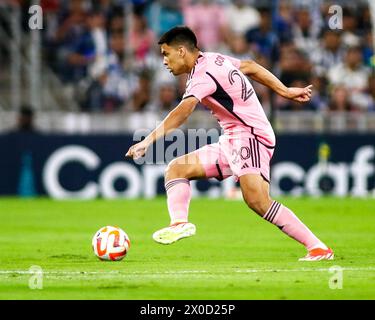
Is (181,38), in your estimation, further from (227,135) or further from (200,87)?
(227,135)

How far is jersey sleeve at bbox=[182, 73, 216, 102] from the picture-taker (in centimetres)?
1132

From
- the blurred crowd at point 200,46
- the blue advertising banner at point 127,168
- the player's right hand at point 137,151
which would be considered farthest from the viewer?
the blurred crowd at point 200,46

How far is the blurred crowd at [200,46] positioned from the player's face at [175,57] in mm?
12896

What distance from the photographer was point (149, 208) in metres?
21.1

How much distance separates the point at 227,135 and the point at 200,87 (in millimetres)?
775

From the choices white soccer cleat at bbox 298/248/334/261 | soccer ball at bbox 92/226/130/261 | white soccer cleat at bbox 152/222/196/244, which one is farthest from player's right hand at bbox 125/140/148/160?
white soccer cleat at bbox 298/248/334/261

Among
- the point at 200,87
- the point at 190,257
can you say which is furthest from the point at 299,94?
the point at 190,257

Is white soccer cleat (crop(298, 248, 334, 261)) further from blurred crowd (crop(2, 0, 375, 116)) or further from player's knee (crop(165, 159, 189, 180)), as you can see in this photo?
blurred crowd (crop(2, 0, 375, 116))

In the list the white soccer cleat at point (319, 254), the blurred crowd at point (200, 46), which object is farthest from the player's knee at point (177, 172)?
→ the blurred crowd at point (200, 46)

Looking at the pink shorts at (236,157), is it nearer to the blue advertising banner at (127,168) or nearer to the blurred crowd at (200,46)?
the blue advertising banner at (127,168)

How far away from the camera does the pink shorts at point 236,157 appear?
11555 mm

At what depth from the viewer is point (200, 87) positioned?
11352mm
